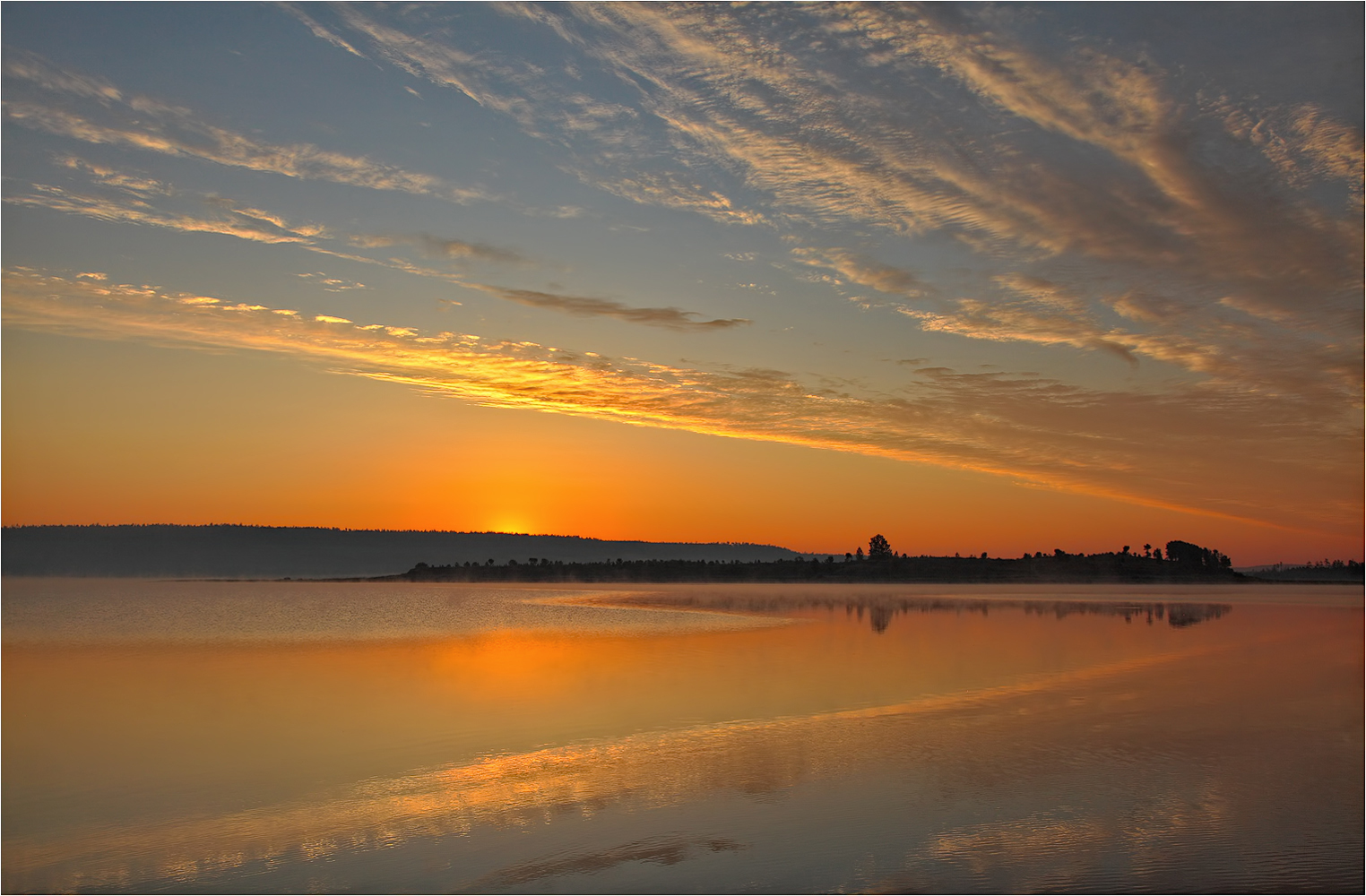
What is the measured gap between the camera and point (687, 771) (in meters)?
11.6

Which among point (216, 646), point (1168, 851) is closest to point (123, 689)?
point (216, 646)

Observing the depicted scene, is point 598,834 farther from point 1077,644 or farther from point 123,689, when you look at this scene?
point 1077,644

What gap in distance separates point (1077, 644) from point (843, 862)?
2076cm

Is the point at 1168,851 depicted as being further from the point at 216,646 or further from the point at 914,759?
the point at 216,646

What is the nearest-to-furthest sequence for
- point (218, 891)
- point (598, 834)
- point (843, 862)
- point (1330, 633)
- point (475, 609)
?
point (218, 891) → point (843, 862) → point (598, 834) → point (1330, 633) → point (475, 609)

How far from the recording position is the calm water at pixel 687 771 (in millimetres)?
8352

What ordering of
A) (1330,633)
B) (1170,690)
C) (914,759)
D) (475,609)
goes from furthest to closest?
(475,609), (1330,633), (1170,690), (914,759)

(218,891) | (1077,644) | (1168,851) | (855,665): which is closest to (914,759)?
(1168,851)

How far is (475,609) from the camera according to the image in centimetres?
5066

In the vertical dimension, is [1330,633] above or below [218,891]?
above

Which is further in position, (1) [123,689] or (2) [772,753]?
(1) [123,689]

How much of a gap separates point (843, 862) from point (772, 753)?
406 cm

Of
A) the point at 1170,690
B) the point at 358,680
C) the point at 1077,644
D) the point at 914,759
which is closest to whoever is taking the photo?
the point at 914,759

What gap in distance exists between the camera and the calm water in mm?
8352
